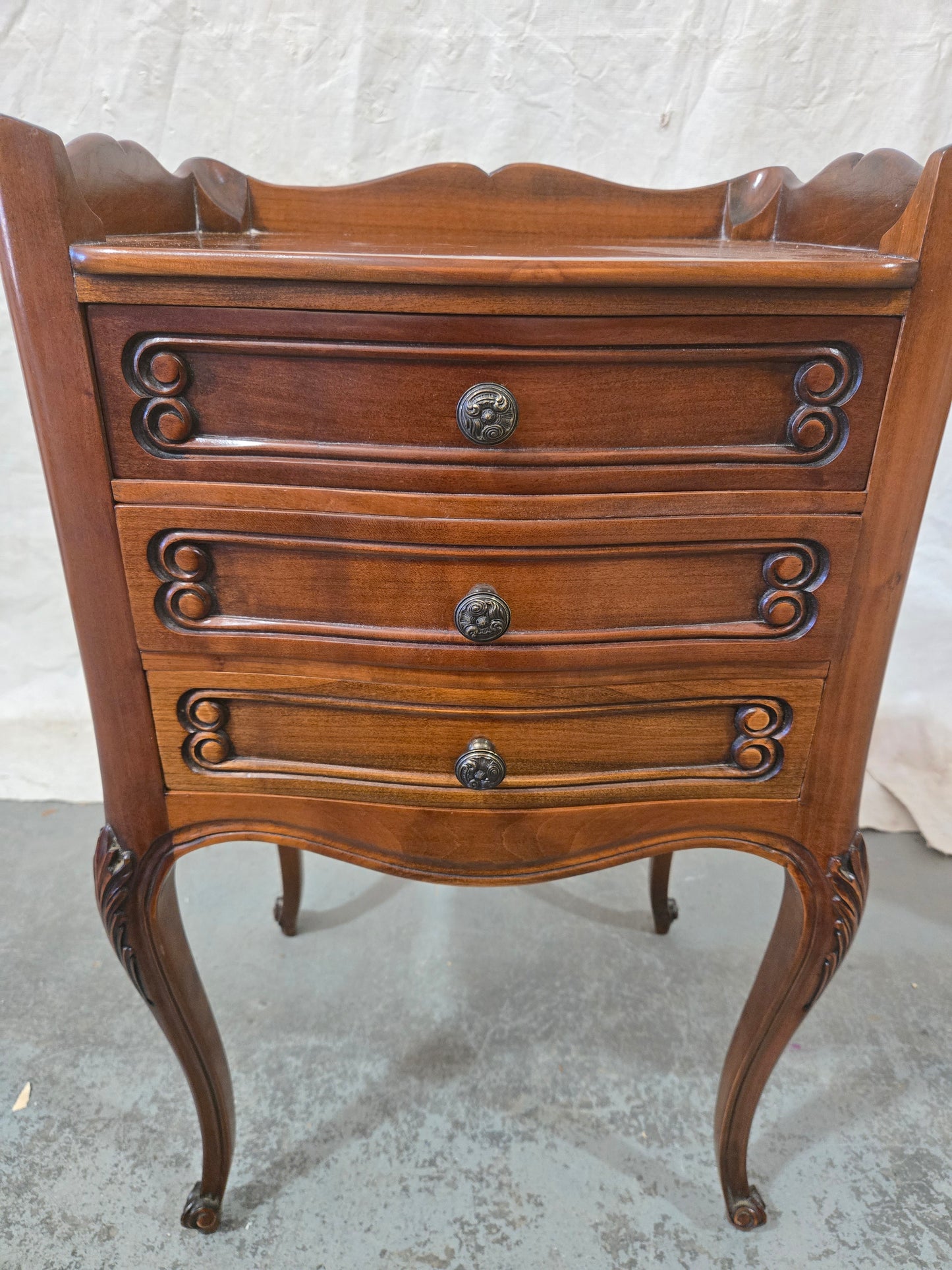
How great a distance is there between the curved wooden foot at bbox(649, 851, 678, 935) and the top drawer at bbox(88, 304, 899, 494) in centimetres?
72

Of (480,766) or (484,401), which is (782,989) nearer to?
(480,766)

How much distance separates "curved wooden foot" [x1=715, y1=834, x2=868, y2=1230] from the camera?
2.26 feet

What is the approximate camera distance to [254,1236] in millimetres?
833

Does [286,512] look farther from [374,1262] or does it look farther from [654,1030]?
[654,1030]

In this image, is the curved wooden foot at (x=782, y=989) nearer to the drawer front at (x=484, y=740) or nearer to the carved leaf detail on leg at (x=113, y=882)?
the drawer front at (x=484, y=740)

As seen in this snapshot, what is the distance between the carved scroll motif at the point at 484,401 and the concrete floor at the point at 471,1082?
78cm

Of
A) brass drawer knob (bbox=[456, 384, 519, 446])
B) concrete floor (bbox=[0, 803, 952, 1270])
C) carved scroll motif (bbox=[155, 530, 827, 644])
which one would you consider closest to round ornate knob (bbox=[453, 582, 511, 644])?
carved scroll motif (bbox=[155, 530, 827, 644])

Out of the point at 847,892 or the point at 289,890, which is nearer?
the point at 847,892

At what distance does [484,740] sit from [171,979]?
37cm

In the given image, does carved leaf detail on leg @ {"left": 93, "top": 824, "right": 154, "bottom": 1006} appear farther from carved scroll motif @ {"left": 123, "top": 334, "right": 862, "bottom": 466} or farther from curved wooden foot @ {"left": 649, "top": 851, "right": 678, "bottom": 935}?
curved wooden foot @ {"left": 649, "top": 851, "right": 678, "bottom": 935}

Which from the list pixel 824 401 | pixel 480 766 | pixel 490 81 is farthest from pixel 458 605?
pixel 490 81

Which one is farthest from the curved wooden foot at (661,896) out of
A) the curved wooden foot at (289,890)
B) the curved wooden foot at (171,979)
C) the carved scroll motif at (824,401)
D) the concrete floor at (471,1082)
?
the carved scroll motif at (824,401)

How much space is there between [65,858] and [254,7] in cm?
126

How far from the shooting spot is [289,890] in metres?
1.16
